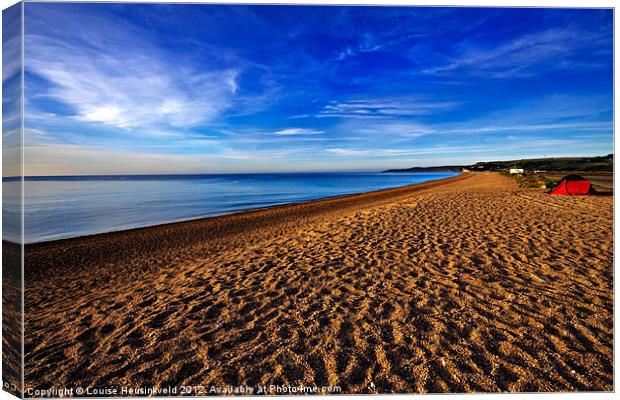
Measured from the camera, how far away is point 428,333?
115 inches

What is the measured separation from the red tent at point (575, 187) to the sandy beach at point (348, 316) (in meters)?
8.02

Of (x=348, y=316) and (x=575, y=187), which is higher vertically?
(x=575, y=187)

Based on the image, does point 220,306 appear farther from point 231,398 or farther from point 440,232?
point 440,232

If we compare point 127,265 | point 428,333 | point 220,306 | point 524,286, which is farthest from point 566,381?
point 127,265

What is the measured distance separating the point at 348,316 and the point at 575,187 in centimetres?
1544

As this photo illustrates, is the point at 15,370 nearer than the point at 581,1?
Yes

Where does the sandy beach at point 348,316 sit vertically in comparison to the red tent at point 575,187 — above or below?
below

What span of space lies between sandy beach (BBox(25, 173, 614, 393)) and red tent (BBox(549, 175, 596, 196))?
802 centimetres

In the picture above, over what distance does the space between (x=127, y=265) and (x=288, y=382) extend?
19.7 ft

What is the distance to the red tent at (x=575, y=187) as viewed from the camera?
12500 millimetres

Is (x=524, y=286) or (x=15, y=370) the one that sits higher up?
(x=524, y=286)

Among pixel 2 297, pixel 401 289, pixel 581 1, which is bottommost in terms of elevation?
pixel 401 289

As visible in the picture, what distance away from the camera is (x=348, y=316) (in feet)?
11.0

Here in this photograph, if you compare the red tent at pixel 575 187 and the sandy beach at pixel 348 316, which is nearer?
the sandy beach at pixel 348 316
